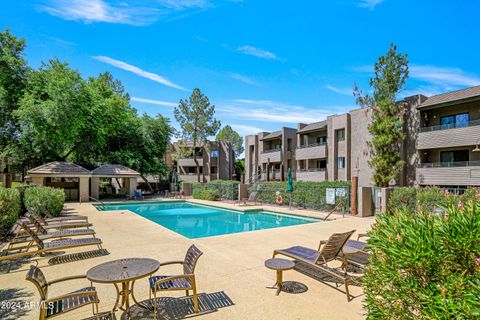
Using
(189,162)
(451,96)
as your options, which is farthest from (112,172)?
(451,96)

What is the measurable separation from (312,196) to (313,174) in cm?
990

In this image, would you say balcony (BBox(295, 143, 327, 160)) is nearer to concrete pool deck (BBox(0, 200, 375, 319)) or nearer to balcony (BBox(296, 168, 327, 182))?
balcony (BBox(296, 168, 327, 182))

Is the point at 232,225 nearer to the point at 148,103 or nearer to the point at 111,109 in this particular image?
the point at 111,109

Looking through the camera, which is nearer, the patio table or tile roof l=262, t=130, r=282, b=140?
the patio table

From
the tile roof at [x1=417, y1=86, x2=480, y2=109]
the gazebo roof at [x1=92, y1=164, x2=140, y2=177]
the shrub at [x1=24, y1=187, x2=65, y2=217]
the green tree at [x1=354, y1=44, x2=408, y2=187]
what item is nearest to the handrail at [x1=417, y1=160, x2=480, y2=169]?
the green tree at [x1=354, y1=44, x2=408, y2=187]

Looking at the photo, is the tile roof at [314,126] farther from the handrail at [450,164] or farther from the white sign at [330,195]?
the white sign at [330,195]

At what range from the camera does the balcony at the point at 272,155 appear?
33.7 meters

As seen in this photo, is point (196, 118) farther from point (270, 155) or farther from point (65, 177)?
point (65, 177)

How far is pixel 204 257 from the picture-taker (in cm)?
669

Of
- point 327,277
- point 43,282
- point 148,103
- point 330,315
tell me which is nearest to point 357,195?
point 327,277

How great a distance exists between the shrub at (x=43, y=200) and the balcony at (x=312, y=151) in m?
22.4

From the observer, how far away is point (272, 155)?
34.6 m

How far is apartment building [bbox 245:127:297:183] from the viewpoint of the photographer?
110 ft

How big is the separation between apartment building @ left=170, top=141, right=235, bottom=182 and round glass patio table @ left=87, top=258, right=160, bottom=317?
120 feet
